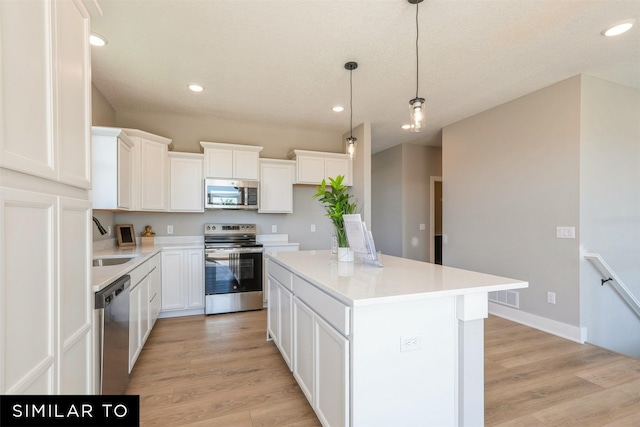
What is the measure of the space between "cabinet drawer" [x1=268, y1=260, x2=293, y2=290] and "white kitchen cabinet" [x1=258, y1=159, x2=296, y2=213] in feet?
5.58

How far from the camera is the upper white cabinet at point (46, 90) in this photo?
874 mm

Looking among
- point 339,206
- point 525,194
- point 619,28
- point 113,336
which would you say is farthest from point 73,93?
point 525,194

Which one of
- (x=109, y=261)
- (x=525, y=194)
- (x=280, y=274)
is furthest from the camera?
(x=525, y=194)

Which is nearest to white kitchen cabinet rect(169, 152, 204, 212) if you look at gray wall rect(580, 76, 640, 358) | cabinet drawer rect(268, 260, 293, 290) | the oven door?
the oven door

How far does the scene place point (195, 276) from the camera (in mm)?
3793

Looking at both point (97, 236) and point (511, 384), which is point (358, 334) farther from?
point (97, 236)

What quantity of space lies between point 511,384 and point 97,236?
406cm

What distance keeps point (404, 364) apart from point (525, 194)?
3.01 metres

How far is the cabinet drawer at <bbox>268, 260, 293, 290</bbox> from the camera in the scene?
221cm

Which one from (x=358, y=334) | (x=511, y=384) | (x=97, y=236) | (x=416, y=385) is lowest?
(x=511, y=384)

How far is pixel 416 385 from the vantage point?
142cm

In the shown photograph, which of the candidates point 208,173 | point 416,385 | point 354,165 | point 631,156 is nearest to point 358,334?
point 416,385

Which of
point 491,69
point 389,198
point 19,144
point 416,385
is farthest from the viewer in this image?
point 389,198

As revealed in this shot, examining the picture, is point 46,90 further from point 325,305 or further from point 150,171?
point 150,171
